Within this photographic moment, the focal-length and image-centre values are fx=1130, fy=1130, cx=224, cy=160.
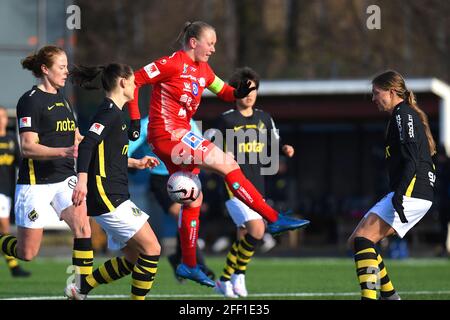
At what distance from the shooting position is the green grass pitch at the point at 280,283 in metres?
12.0

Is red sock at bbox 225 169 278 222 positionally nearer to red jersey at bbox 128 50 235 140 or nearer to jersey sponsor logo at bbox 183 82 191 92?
→ red jersey at bbox 128 50 235 140

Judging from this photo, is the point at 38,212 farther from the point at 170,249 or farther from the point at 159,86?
the point at 170,249

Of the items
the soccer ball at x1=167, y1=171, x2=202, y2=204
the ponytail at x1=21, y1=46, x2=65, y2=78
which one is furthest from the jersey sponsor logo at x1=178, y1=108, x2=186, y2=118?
the ponytail at x1=21, y1=46, x2=65, y2=78

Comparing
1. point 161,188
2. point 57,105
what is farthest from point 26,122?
point 161,188

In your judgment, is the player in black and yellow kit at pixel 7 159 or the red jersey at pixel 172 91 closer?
the red jersey at pixel 172 91

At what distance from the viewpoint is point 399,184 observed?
376 inches

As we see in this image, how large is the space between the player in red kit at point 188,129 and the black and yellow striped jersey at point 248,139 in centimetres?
177

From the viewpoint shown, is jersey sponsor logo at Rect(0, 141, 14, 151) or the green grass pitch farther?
jersey sponsor logo at Rect(0, 141, 14, 151)

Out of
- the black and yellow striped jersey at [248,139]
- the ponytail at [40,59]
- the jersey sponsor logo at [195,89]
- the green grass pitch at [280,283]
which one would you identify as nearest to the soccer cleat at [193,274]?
the green grass pitch at [280,283]

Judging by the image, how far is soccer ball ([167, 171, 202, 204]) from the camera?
1027cm

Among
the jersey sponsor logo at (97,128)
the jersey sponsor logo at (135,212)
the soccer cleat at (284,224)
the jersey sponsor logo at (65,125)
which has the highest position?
the jersey sponsor logo at (97,128)

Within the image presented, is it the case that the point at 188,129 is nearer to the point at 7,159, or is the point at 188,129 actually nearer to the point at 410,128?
Result: the point at 410,128

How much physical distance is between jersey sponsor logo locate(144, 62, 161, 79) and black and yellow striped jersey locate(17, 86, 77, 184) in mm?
864

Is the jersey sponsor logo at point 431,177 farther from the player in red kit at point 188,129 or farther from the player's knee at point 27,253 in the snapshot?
the player's knee at point 27,253
